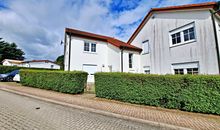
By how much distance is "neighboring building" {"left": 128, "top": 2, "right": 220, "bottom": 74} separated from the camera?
9.72 meters

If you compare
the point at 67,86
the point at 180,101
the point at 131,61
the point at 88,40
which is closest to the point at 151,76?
the point at 180,101

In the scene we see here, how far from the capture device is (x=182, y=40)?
11.8 metres

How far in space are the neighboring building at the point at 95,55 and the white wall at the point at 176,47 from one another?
1.68m

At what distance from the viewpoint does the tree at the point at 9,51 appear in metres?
57.4

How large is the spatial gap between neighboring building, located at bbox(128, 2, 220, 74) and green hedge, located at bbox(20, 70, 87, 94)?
822 cm

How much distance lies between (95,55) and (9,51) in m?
60.8

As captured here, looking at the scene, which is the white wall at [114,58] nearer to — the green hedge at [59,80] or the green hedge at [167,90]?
the green hedge at [59,80]

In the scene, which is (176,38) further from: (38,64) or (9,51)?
(9,51)

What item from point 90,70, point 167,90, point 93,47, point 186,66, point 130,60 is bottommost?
point 167,90

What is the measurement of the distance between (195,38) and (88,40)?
457 inches

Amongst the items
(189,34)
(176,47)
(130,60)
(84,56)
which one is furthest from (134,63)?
(189,34)

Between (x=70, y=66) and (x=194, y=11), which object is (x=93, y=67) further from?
(x=194, y=11)

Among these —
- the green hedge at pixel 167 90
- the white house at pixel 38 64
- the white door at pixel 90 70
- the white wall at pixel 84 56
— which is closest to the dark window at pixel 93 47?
the white wall at pixel 84 56

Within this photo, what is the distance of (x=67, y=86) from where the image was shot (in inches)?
391
